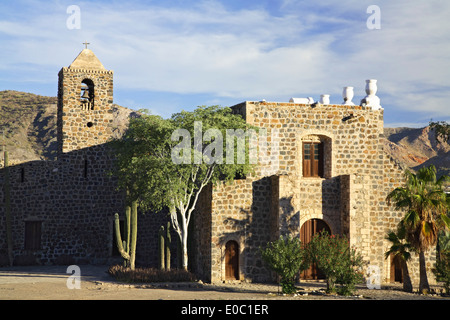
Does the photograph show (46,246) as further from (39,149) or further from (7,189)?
(39,149)

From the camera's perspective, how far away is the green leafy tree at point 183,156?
80.8ft

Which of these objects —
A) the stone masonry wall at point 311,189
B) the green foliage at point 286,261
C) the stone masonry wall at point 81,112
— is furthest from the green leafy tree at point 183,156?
the stone masonry wall at point 81,112

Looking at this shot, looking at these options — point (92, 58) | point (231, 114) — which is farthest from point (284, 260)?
point (92, 58)

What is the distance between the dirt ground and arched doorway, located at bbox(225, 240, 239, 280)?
0.86m

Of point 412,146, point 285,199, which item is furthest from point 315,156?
point 412,146

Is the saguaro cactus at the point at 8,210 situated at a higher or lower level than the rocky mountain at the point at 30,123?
lower

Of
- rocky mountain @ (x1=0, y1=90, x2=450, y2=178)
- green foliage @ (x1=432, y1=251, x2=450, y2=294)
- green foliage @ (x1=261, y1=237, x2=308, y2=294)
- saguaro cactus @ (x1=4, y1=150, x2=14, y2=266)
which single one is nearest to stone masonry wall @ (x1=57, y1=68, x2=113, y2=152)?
saguaro cactus @ (x1=4, y1=150, x2=14, y2=266)

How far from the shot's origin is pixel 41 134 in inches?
2840

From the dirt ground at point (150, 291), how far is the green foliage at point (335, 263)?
552 mm

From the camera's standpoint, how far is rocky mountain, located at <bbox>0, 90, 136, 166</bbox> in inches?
2645

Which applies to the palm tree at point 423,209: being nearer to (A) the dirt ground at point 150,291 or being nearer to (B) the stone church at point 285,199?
Answer: (A) the dirt ground at point 150,291

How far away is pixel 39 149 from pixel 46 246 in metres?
39.4

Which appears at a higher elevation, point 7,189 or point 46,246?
point 7,189

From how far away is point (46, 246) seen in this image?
31.2m
